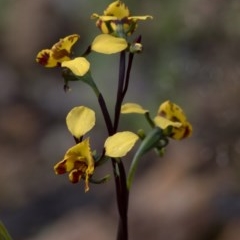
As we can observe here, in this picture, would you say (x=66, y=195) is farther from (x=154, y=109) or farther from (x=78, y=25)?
(x=78, y=25)

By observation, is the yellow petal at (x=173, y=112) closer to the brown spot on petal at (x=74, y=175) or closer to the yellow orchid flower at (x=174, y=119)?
the yellow orchid flower at (x=174, y=119)

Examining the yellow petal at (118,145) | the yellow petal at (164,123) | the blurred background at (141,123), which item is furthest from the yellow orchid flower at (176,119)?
the blurred background at (141,123)

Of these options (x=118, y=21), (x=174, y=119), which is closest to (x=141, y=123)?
(x=174, y=119)

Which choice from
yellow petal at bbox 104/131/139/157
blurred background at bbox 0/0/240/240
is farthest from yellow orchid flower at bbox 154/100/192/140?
blurred background at bbox 0/0/240/240

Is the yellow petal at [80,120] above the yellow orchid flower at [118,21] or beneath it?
beneath

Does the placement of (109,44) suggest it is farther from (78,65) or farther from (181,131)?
(181,131)

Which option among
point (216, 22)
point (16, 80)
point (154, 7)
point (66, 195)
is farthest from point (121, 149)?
point (16, 80)

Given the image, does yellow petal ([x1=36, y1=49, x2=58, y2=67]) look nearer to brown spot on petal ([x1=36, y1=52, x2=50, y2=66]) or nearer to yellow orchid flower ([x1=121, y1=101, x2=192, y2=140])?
brown spot on petal ([x1=36, y1=52, x2=50, y2=66])
